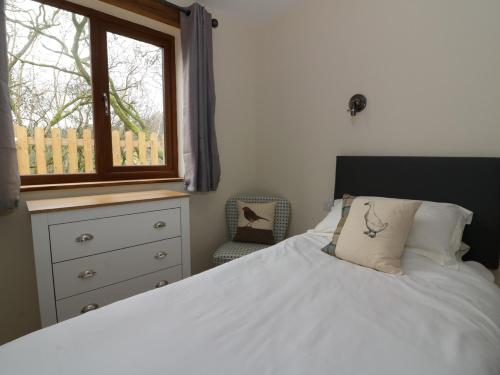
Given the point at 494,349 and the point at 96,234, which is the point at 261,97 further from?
the point at 494,349

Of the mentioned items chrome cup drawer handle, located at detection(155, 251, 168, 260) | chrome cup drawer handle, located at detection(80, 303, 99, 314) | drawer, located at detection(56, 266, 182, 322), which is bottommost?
chrome cup drawer handle, located at detection(80, 303, 99, 314)

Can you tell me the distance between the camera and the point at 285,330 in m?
0.81

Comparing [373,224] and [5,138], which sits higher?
[5,138]

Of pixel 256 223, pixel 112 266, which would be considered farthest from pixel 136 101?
pixel 256 223

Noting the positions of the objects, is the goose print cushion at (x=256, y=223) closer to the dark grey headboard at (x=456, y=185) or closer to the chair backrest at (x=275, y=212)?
the chair backrest at (x=275, y=212)

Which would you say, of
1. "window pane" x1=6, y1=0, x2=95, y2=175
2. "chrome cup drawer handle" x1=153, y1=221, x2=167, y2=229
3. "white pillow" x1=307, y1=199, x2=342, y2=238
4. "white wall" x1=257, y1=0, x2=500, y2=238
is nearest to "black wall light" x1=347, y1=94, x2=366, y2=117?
"white wall" x1=257, y1=0, x2=500, y2=238

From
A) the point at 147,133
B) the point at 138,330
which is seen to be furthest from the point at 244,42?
the point at 138,330

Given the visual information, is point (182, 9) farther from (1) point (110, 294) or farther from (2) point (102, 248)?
(1) point (110, 294)

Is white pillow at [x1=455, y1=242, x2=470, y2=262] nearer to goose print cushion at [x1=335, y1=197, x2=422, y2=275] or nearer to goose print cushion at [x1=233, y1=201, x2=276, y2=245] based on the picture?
goose print cushion at [x1=335, y1=197, x2=422, y2=275]

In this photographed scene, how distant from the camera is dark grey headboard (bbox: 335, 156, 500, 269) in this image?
144cm

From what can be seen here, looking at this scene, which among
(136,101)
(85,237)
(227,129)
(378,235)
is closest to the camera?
(378,235)

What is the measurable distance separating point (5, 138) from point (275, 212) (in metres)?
1.94

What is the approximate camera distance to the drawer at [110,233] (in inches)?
54.0

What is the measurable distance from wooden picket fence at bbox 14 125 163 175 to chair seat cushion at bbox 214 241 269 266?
38.5 inches
